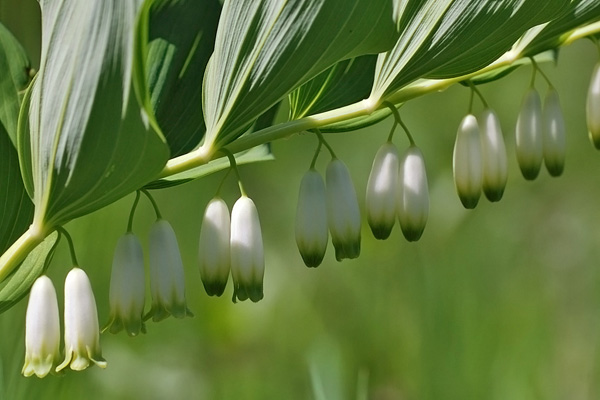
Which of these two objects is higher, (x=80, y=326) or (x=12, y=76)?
(x=12, y=76)

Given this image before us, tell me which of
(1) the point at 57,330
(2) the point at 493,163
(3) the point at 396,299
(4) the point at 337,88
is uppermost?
(4) the point at 337,88

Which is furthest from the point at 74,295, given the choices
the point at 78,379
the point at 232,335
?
the point at 232,335

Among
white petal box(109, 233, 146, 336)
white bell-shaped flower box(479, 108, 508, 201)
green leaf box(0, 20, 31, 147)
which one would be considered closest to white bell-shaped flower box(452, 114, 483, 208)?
white bell-shaped flower box(479, 108, 508, 201)

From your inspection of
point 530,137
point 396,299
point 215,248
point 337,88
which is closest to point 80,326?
point 215,248

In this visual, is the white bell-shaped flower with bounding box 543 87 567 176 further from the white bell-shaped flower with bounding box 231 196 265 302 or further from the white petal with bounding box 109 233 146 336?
the white petal with bounding box 109 233 146 336

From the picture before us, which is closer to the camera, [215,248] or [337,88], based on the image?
[215,248]

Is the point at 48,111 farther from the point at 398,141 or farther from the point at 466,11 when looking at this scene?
the point at 398,141

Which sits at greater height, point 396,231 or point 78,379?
point 396,231

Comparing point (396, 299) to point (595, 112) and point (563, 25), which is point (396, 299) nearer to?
point (595, 112)
